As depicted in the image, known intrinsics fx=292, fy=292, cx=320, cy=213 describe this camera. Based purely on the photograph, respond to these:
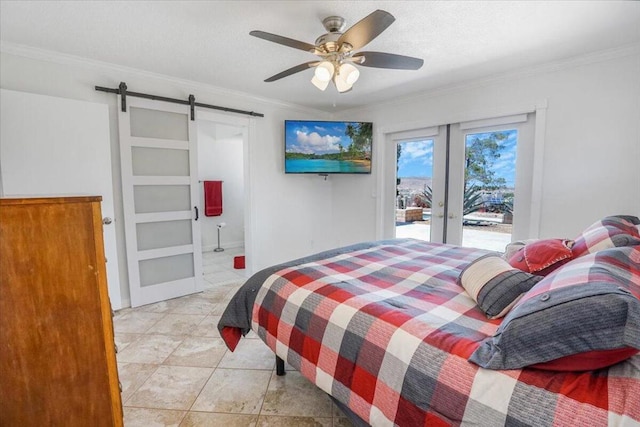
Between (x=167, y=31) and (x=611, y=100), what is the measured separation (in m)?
3.53

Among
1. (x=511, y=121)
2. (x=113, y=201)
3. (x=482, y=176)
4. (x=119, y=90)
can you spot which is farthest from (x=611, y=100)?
(x=113, y=201)

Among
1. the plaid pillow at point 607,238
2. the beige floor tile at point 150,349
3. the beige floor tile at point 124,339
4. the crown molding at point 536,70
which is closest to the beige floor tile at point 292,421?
the beige floor tile at point 150,349

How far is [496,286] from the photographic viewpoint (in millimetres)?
1263

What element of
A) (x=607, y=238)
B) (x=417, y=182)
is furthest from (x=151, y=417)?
(x=417, y=182)

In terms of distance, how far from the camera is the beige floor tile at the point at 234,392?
1.65 meters

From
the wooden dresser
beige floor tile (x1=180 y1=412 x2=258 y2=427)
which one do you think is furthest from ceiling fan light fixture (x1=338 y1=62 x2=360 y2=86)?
beige floor tile (x1=180 y1=412 x2=258 y2=427)

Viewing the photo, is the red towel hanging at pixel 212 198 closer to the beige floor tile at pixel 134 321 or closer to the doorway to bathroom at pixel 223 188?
the doorway to bathroom at pixel 223 188

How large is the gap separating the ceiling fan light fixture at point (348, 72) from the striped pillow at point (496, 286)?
4.46 feet

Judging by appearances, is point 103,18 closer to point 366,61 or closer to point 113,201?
point 113,201

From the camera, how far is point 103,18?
1.94 m

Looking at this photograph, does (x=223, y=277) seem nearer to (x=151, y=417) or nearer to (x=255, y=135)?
(x=255, y=135)

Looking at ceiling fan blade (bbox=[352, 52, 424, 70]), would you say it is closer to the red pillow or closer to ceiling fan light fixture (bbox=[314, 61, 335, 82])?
ceiling fan light fixture (bbox=[314, 61, 335, 82])

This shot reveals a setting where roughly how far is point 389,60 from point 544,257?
147cm

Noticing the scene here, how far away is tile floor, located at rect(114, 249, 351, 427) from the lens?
1.58 m
